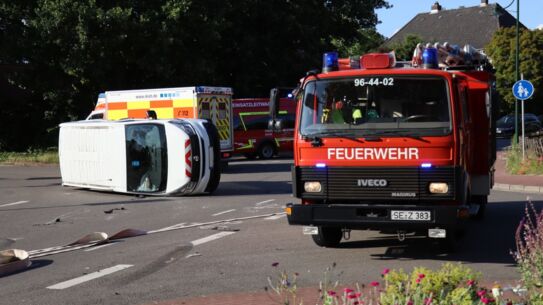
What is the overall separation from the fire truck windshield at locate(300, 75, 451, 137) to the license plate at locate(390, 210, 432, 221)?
2.99ft

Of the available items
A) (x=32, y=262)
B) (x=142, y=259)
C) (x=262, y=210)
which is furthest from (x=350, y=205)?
(x=262, y=210)

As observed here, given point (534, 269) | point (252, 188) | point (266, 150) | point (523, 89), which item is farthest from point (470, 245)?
point (266, 150)

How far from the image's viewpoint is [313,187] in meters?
Result: 8.92

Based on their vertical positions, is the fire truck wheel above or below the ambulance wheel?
below

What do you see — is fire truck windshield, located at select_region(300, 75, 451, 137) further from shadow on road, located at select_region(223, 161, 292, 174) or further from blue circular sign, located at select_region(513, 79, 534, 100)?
shadow on road, located at select_region(223, 161, 292, 174)

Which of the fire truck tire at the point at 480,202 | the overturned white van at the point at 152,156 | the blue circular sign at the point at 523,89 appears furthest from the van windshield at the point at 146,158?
the blue circular sign at the point at 523,89

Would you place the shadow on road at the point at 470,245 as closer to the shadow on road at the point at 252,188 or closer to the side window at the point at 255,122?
the shadow on road at the point at 252,188

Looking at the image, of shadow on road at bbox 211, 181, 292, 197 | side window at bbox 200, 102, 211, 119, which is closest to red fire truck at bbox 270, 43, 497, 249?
shadow on road at bbox 211, 181, 292, 197

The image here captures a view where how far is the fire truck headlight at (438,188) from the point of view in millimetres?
8414

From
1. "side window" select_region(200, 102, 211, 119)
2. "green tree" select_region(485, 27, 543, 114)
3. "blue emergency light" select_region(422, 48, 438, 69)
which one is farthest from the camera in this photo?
"green tree" select_region(485, 27, 543, 114)

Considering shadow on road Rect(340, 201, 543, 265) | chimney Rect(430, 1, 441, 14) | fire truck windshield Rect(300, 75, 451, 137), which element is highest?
chimney Rect(430, 1, 441, 14)

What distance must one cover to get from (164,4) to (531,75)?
91.8 ft

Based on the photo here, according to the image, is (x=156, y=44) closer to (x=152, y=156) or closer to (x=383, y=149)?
(x=152, y=156)

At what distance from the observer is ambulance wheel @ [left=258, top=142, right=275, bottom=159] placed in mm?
31969
